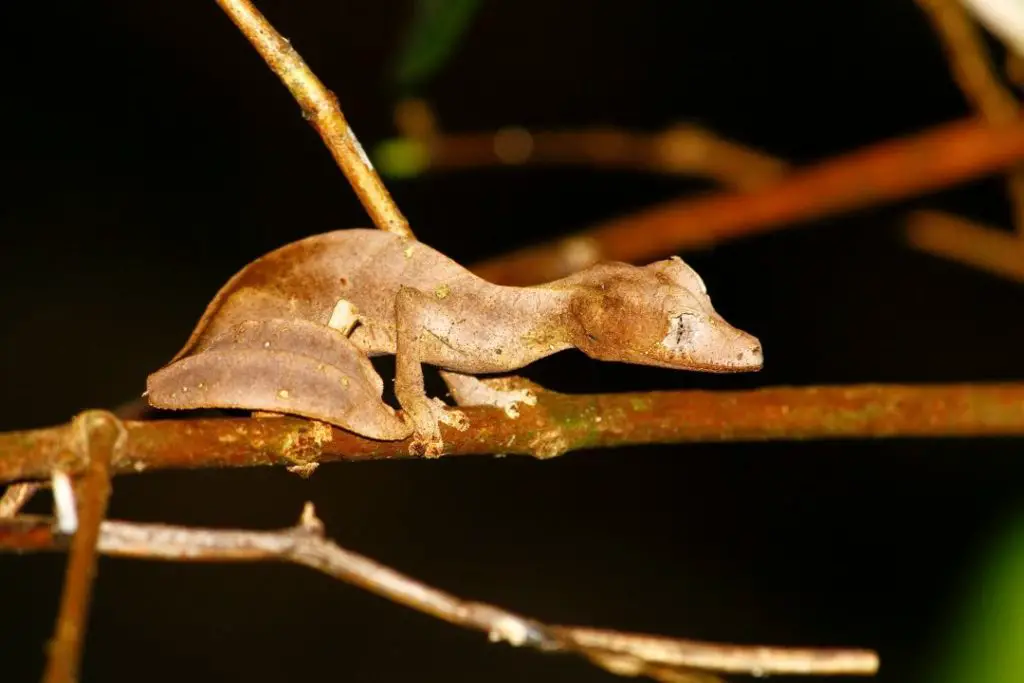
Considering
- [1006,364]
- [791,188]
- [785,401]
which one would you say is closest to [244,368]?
[785,401]

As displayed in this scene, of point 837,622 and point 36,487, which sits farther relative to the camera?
point 837,622

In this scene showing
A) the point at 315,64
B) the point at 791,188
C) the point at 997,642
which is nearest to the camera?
the point at 997,642

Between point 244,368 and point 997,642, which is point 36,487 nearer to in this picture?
point 244,368

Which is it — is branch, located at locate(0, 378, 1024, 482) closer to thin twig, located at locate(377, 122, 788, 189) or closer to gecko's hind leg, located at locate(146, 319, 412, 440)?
gecko's hind leg, located at locate(146, 319, 412, 440)

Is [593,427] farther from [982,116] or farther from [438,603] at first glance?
[982,116]

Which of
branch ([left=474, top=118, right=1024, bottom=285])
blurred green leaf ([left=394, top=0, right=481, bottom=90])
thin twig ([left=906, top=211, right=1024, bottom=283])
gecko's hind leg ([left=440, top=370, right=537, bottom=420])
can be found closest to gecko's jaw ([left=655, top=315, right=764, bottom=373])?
gecko's hind leg ([left=440, top=370, right=537, bottom=420])

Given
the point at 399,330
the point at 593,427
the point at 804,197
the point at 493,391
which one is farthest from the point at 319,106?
the point at 804,197
